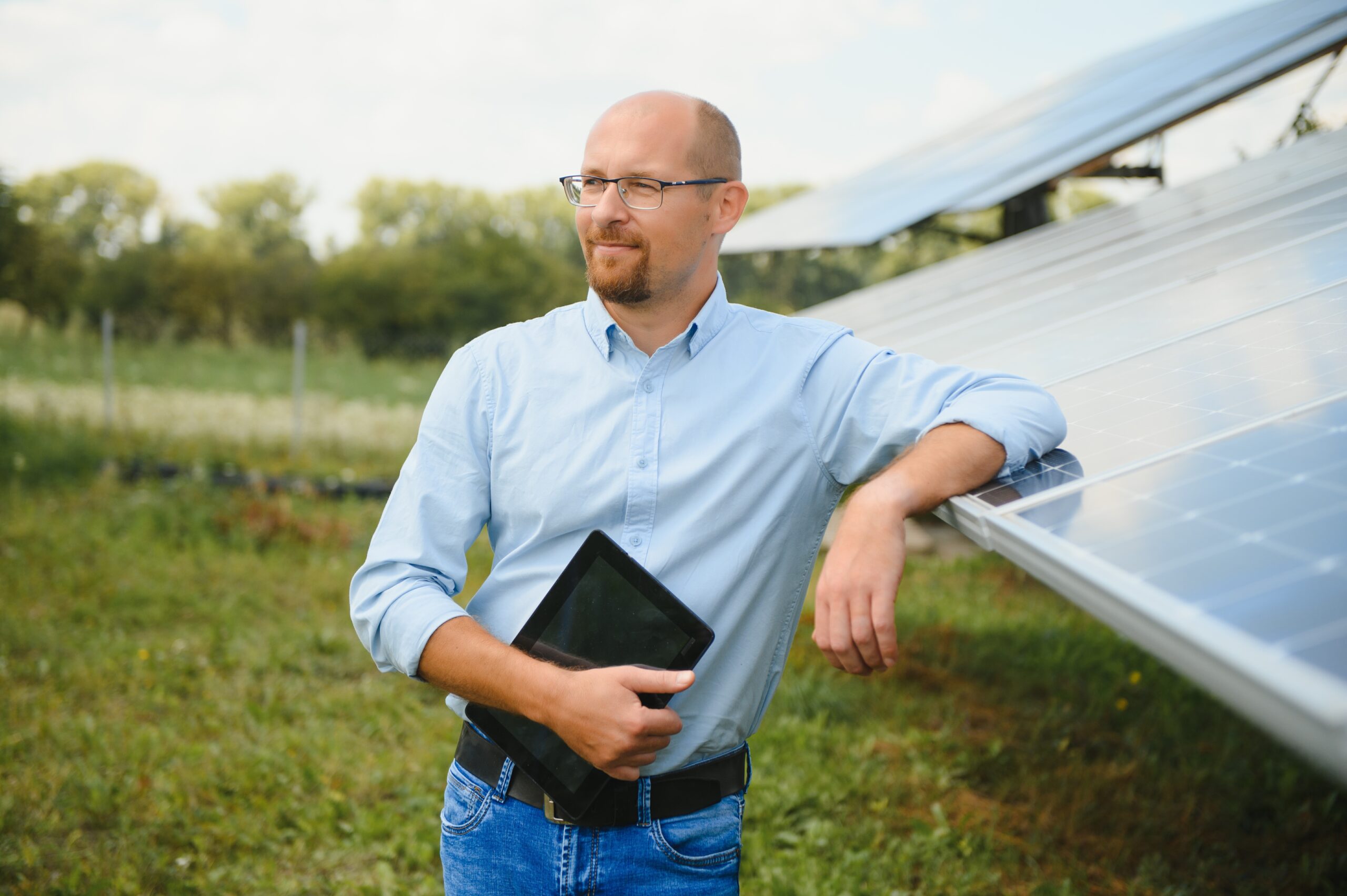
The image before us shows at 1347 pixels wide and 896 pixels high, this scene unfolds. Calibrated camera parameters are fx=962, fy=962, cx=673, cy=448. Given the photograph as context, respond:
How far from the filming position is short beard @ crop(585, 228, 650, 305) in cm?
189

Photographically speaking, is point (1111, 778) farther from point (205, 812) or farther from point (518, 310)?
point (518, 310)

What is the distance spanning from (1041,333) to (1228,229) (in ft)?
4.84

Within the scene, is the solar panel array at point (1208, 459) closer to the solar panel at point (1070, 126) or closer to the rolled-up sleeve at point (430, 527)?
the rolled-up sleeve at point (430, 527)

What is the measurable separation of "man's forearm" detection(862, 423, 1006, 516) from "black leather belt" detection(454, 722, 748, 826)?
2.19ft

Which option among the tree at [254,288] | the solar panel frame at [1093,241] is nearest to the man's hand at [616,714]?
the solar panel frame at [1093,241]

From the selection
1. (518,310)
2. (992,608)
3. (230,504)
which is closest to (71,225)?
(518,310)

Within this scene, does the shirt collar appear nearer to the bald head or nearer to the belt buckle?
the bald head

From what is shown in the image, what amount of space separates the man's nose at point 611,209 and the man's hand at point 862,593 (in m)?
0.72

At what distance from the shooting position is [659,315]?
1.98m

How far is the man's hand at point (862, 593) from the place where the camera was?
155 centimetres

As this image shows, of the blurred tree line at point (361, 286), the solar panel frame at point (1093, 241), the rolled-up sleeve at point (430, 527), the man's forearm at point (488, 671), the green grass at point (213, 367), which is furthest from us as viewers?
the blurred tree line at point (361, 286)

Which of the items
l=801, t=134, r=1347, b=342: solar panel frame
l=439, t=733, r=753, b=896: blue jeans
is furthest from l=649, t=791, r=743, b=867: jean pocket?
l=801, t=134, r=1347, b=342: solar panel frame

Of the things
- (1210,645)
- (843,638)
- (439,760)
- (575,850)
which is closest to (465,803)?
(575,850)

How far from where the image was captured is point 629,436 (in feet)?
6.24
